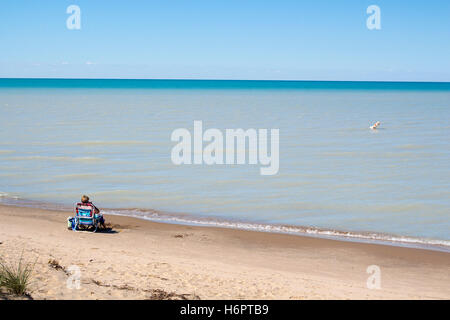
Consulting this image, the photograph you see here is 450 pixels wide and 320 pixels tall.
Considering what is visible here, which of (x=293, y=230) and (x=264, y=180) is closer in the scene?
(x=293, y=230)

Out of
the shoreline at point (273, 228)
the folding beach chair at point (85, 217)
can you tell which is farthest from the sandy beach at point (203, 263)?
the shoreline at point (273, 228)

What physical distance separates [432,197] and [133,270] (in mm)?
10831

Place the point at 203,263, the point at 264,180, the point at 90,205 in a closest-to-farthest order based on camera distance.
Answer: the point at 203,263 → the point at 90,205 → the point at 264,180

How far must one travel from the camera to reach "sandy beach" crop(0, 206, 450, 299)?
7812mm

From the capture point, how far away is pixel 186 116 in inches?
1651

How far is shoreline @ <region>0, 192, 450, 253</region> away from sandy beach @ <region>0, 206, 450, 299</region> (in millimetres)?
385

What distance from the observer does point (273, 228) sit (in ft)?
42.9

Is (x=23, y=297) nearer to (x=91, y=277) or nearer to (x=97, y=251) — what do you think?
(x=91, y=277)

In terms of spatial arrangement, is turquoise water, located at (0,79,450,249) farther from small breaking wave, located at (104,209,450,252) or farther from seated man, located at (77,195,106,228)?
seated man, located at (77,195,106,228)

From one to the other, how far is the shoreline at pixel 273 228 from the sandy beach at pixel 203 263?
0.39 m

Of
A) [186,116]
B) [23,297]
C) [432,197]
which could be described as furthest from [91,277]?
[186,116]

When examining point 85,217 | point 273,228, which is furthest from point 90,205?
point 273,228

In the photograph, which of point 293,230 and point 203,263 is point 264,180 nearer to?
point 293,230

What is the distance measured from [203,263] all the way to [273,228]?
3606 millimetres
